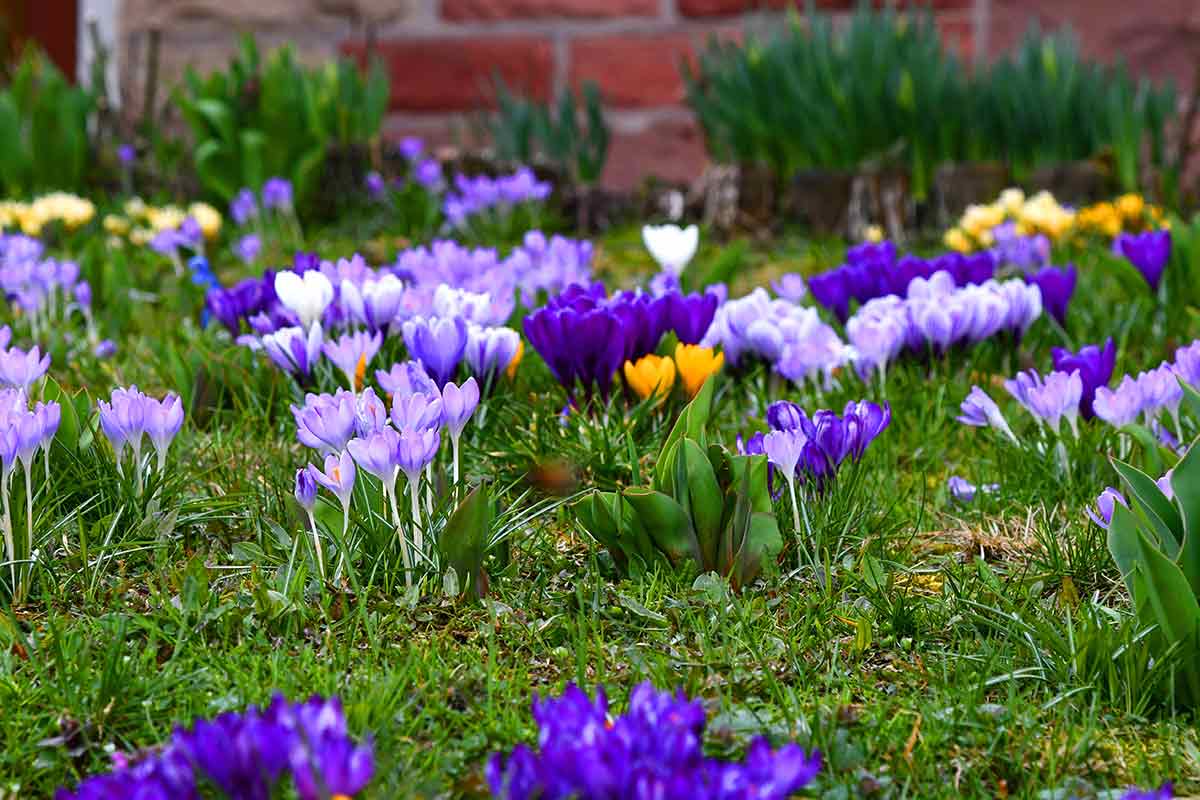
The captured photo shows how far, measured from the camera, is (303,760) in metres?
1.19

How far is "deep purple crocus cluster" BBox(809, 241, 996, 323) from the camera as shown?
3.11 m

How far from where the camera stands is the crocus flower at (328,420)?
1850 millimetres

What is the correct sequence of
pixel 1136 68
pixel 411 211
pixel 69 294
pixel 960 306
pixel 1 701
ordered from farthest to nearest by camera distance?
pixel 1136 68
pixel 411 211
pixel 69 294
pixel 960 306
pixel 1 701

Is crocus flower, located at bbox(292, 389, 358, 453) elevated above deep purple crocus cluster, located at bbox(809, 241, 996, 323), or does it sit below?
above

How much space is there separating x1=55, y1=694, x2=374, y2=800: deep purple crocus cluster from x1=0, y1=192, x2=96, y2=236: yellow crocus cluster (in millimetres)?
3626

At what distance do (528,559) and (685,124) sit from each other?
15.7 ft

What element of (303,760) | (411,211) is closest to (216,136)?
(411,211)

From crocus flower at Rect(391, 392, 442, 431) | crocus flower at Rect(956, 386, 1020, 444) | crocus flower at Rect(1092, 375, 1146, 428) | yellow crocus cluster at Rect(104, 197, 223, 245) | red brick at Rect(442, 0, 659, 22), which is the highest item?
red brick at Rect(442, 0, 659, 22)

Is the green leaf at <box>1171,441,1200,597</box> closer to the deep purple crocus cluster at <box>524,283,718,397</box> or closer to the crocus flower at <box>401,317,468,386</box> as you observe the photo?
the deep purple crocus cluster at <box>524,283,718,397</box>

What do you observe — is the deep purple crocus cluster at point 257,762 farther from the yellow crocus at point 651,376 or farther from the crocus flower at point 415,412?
the yellow crocus at point 651,376

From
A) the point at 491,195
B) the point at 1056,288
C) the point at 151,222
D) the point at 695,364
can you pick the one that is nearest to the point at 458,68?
the point at 491,195

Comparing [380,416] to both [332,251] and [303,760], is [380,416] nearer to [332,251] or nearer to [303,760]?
[303,760]

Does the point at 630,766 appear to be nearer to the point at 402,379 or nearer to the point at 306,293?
the point at 402,379

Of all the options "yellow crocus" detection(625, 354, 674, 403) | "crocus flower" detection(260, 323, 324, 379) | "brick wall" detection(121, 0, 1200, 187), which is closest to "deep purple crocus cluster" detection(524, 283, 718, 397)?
"yellow crocus" detection(625, 354, 674, 403)
